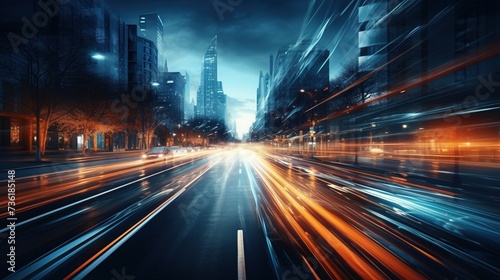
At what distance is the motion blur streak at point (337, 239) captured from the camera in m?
4.95

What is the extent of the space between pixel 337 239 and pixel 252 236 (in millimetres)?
1771

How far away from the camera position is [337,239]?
6.52 metres

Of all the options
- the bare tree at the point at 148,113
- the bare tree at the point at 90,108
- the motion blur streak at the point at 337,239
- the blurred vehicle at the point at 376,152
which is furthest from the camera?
the bare tree at the point at 148,113

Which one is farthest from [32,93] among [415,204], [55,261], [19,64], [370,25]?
[370,25]

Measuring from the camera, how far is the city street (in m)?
5.00

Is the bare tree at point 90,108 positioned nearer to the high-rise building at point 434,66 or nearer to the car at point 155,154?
the car at point 155,154

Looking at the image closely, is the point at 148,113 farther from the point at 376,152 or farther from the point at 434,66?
the point at 434,66

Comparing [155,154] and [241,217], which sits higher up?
[155,154]

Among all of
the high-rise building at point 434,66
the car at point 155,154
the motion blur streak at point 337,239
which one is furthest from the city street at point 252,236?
the car at point 155,154

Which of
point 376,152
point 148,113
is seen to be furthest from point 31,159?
point 376,152

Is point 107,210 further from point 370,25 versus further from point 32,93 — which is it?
point 370,25

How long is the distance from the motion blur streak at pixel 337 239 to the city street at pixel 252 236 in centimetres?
2

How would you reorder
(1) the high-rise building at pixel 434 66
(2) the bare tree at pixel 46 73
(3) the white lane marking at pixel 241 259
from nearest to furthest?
(3) the white lane marking at pixel 241 259 < (1) the high-rise building at pixel 434 66 < (2) the bare tree at pixel 46 73

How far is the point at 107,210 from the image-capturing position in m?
9.26
